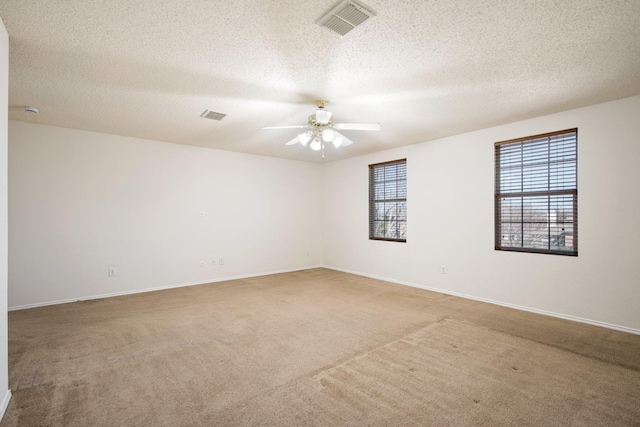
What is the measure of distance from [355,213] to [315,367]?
4.30m

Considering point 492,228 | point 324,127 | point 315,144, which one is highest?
point 324,127

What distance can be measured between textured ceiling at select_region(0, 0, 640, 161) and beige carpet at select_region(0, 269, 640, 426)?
2496 millimetres

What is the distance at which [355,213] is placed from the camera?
6.57 metres

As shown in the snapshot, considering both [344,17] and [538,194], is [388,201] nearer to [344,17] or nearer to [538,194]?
[538,194]

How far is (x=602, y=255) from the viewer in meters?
3.50

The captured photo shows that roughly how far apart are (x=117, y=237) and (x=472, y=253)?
5.47 m

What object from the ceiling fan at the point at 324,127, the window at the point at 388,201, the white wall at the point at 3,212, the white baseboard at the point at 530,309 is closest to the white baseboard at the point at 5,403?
the white wall at the point at 3,212

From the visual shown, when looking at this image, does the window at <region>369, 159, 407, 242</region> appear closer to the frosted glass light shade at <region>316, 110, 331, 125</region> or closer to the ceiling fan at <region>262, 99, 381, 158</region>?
the ceiling fan at <region>262, 99, 381, 158</region>

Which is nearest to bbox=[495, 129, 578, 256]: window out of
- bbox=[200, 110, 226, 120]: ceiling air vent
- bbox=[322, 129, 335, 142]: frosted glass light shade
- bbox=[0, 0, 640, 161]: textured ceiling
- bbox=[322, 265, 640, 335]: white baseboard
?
bbox=[0, 0, 640, 161]: textured ceiling

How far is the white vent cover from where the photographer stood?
6.13 ft

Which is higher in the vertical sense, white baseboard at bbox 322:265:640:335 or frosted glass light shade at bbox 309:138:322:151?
frosted glass light shade at bbox 309:138:322:151

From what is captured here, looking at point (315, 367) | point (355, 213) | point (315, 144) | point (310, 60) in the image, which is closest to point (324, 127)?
point (315, 144)

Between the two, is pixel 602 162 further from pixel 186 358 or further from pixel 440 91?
pixel 186 358

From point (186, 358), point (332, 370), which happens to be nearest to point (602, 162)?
point (332, 370)
